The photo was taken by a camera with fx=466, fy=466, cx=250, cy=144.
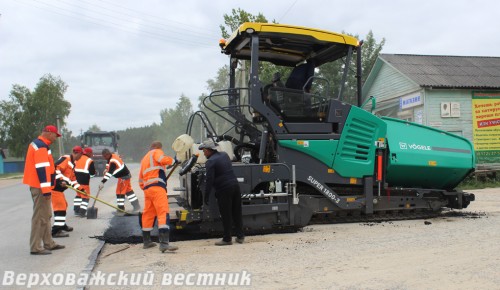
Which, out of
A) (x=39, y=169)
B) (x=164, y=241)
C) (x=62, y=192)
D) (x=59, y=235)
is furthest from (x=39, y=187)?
(x=62, y=192)

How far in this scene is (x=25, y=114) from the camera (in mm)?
45719

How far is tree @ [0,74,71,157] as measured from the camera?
45.1 metres

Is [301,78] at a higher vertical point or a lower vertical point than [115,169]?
higher

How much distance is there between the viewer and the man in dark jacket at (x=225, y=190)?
6.78 metres

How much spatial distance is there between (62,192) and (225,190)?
3340 mm

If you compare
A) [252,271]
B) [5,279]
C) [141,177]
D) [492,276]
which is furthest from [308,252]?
[5,279]

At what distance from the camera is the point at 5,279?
201 inches

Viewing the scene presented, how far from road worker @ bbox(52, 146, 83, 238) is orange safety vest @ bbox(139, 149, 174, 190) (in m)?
2.09

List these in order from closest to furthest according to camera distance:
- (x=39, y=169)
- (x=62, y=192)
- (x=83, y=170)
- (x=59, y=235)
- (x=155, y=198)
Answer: (x=39, y=169) → (x=155, y=198) → (x=59, y=235) → (x=62, y=192) → (x=83, y=170)

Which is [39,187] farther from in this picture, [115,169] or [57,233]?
[115,169]

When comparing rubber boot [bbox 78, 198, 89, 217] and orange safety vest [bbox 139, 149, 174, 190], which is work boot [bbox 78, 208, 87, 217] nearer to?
rubber boot [bbox 78, 198, 89, 217]

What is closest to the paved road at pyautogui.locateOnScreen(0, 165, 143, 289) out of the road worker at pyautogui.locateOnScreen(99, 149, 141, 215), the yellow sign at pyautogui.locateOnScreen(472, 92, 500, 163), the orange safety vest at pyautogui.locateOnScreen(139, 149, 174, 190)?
the road worker at pyautogui.locateOnScreen(99, 149, 141, 215)

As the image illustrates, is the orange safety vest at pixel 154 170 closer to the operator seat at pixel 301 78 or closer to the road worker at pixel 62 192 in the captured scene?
the road worker at pixel 62 192

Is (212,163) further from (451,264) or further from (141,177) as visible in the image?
(451,264)
